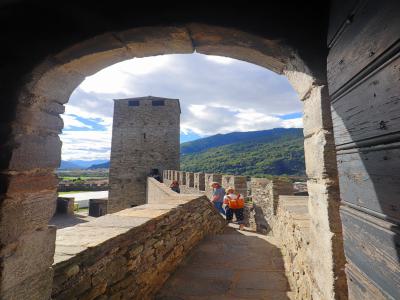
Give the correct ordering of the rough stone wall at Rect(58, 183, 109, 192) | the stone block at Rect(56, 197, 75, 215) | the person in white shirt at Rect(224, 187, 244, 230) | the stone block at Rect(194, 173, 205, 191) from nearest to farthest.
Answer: the person in white shirt at Rect(224, 187, 244, 230)
the stone block at Rect(194, 173, 205, 191)
the stone block at Rect(56, 197, 75, 215)
the rough stone wall at Rect(58, 183, 109, 192)

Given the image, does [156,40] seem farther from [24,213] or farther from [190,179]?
[190,179]

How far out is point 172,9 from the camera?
1581mm

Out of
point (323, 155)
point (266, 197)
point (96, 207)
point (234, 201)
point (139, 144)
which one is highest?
point (139, 144)

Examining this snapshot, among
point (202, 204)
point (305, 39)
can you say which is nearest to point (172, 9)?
point (305, 39)

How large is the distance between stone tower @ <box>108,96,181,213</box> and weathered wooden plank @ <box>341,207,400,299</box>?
74.0 ft

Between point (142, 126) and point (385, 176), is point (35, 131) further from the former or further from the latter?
point (142, 126)

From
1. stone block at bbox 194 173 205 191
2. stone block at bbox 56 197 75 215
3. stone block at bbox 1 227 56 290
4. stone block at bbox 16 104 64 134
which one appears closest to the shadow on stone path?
stone block at bbox 1 227 56 290

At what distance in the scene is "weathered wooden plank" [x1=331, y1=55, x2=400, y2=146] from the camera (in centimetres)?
76

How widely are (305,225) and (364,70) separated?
2089mm

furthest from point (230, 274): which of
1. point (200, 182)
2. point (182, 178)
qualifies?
point (182, 178)

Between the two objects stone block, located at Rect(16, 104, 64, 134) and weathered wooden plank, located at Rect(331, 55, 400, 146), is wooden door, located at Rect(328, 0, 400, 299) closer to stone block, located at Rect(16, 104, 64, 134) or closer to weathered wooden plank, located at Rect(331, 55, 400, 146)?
weathered wooden plank, located at Rect(331, 55, 400, 146)

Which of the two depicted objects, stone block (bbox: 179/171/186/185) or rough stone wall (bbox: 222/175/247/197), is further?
stone block (bbox: 179/171/186/185)

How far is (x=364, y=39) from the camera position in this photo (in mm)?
911

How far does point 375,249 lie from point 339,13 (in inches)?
37.9
